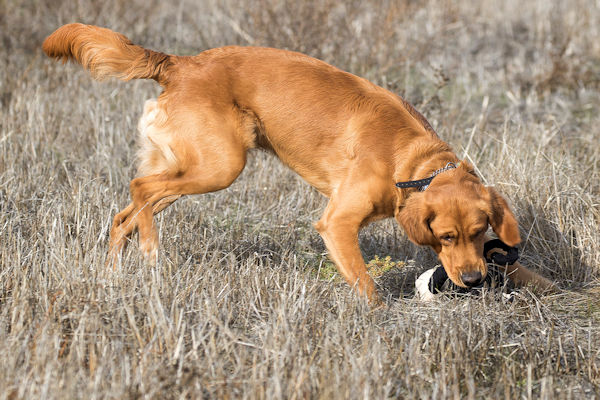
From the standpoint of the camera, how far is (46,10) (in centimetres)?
805

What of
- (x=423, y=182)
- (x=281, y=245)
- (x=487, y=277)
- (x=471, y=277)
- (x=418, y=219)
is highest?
(x=423, y=182)

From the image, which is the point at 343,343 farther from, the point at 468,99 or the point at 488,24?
the point at 488,24

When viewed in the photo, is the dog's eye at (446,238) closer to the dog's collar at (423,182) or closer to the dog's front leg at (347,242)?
the dog's collar at (423,182)

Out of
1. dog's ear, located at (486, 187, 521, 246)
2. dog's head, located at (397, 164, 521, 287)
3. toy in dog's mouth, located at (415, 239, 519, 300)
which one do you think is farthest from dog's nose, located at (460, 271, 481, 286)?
dog's ear, located at (486, 187, 521, 246)

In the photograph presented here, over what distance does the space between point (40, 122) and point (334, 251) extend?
10.0 feet

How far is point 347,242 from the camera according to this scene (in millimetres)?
A: 3725

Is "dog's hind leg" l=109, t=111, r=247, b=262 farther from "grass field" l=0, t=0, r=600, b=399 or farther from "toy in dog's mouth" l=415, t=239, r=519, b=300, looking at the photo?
"toy in dog's mouth" l=415, t=239, r=519, b=300

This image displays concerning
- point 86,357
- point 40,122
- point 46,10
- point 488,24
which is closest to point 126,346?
point 86,357

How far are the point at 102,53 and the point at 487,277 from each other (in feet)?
8.01

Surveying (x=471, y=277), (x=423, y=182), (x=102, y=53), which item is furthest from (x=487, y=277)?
(x=102, y=53)

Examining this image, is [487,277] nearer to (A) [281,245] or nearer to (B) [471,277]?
(B) [471,277]

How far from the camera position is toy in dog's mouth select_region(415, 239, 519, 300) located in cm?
374

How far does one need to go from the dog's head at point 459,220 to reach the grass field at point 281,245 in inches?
8.7

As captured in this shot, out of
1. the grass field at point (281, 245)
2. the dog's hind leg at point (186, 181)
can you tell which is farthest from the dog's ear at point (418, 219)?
the dog's hind leg at point (186, 181)
